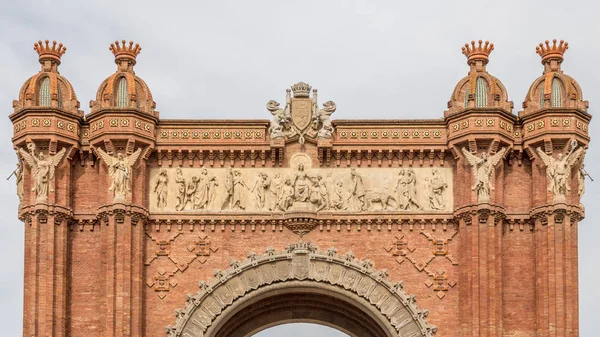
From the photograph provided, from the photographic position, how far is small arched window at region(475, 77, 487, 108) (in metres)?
54.2

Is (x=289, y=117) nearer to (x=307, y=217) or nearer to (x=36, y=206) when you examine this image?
(x=307, y=217)

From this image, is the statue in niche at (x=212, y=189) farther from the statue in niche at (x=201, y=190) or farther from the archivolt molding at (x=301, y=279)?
the archivolt molding at (x=301, y=279)

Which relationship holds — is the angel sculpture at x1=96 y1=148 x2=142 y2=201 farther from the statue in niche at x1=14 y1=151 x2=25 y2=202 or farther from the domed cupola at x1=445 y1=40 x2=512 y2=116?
the domed cupola at x1=445 y1=40 x2=512 y2=116

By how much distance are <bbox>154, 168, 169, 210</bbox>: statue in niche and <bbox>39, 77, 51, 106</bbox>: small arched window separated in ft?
11.5

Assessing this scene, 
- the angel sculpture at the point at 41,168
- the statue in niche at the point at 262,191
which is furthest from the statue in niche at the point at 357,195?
the angel sculpture at the point at 41,168

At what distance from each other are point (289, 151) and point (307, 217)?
192 centimetres

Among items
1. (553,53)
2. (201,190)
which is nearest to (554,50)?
(553,53)

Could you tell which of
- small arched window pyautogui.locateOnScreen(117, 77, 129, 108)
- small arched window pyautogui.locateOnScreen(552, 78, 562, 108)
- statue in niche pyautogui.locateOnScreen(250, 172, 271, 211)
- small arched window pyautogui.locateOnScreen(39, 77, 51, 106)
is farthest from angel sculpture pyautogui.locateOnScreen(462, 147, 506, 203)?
small arched window pyautogui.locateOnScreen(39, 77, 51, 106)

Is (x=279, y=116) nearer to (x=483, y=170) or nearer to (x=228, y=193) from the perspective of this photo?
(x=228, y=193)

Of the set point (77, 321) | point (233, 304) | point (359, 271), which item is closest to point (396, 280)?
point (359, 271)

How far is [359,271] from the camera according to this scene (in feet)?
176

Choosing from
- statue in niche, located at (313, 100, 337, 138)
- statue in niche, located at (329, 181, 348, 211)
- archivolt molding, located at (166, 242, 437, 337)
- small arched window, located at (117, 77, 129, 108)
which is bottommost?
archivolt molding, located at (166, 242, 437, 337)

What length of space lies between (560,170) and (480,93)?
2936 millimetres

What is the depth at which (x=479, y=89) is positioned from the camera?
5447cm
